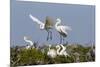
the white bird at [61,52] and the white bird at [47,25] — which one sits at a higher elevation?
the white bird at [47,25]

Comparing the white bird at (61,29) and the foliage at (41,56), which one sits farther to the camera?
the white bird at (61,29)

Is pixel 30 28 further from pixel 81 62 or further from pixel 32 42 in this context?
pixel 81 62

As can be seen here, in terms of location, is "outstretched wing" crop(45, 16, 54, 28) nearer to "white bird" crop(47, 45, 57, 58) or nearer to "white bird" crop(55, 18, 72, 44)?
"white bird" crop(55, 18, 72, 44)

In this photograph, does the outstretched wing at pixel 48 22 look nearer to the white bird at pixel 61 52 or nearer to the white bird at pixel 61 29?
the white bird at pixel 61 29

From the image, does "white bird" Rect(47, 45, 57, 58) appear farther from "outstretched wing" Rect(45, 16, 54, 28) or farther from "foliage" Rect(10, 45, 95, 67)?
"outstretched wing" Rect(45, 16, 54, 28)

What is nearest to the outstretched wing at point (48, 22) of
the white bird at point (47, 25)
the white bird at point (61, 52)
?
the white bird at point (47, 25)

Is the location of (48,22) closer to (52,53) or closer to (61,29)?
(61,29)

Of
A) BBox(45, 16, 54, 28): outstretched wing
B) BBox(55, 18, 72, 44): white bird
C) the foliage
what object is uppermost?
BBox(45, 16, 54, 28): outstretched wing

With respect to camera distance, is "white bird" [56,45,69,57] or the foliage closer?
the foliage

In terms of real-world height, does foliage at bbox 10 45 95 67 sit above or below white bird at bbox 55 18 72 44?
below

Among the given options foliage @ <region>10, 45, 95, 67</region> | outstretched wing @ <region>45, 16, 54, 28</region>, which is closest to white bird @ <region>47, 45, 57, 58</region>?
foliage @ <region>10, 45, 95, 67</region>

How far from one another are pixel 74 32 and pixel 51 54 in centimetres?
23

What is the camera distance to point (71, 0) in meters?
1.63

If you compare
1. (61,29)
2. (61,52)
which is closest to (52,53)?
(61,52)
